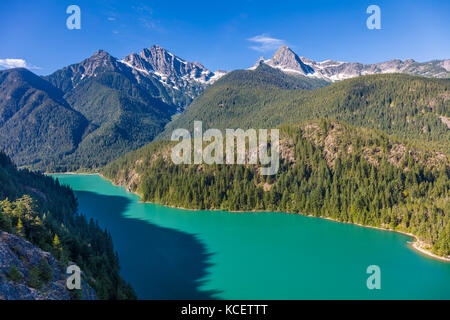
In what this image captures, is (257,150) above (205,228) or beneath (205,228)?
above

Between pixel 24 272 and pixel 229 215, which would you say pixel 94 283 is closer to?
pixel 24 272

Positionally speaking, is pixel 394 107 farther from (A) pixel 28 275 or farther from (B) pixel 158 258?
(A) pixel 28 275

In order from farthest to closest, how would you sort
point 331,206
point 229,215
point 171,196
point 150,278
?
point 171,196, point 229,215, point 331,206, point 150,278

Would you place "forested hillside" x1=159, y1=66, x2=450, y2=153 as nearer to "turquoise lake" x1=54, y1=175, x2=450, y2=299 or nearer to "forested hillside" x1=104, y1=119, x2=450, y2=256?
"forested hillside" x1=104, y1=119, x2=450, y2=256

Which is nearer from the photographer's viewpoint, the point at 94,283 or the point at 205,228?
the point at 94,283

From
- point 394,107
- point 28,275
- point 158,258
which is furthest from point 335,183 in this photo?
point 394,107

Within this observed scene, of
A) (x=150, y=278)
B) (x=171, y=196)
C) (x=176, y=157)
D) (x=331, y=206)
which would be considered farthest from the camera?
(x=176, y=157)
